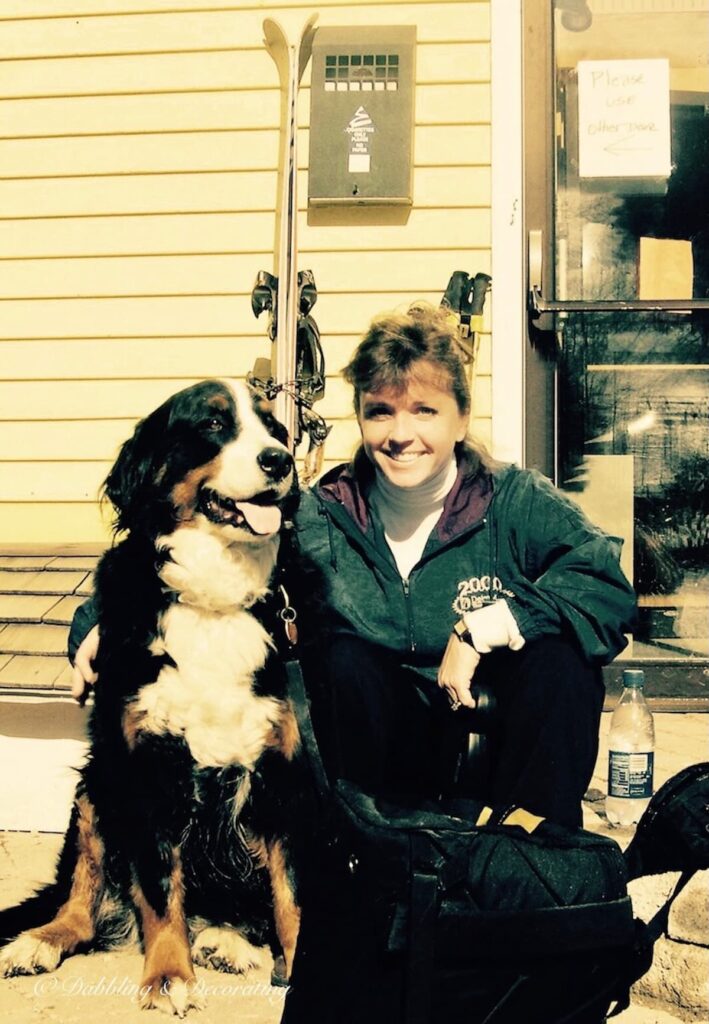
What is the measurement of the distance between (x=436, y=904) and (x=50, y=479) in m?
2.95


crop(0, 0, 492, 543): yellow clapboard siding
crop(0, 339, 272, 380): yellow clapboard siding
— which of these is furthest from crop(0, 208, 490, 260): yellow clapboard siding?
crop(0, 339, 272, 380): yellow clapboard siding

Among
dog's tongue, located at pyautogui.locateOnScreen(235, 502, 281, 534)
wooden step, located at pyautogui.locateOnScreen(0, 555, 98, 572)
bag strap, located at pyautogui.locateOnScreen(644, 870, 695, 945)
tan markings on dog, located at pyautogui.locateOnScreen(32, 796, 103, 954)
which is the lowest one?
tan markings on dog, located at pyautogui.locateOnScreen(32, 796, 103, 954)

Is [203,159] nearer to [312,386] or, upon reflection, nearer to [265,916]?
[312,386]

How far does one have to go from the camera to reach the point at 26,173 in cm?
412

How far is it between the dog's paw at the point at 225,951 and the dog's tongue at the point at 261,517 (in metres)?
0.83

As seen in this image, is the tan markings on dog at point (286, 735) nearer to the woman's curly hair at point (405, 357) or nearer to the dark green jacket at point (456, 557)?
the dark green jacket at point (456, 557)

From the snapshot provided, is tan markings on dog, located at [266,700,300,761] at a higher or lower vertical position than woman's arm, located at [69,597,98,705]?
lower

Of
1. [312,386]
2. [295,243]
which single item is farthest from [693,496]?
[295,243]

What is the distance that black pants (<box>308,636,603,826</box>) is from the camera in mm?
1862

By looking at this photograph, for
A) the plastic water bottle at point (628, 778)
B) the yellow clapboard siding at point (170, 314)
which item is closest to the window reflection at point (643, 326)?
the yellow clapboard siding at point (170, 314)

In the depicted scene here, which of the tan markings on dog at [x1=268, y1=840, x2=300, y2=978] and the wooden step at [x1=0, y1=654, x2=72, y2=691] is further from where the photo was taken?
the wooden step at [x1=0, y1=654, x2=72, y2=691]

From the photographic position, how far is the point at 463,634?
206 cm

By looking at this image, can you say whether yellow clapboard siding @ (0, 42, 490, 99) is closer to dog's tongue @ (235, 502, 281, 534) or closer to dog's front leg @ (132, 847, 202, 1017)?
dog's tongue @ (235, 502, 281, 534)

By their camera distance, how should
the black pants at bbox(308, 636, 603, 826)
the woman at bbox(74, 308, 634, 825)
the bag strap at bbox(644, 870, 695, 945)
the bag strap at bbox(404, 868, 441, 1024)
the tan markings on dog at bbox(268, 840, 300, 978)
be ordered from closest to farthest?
the bag strap at bbox(404, 868, 441, 1024)
the bag strap at bbox(644, 870, 695, 945)
the black pants at bbox(308, 636, 603, 826)
the woman at bbox(74, 308, 634, 825)
the tan markings on dog at bbox(268, 840, 300, 978)
